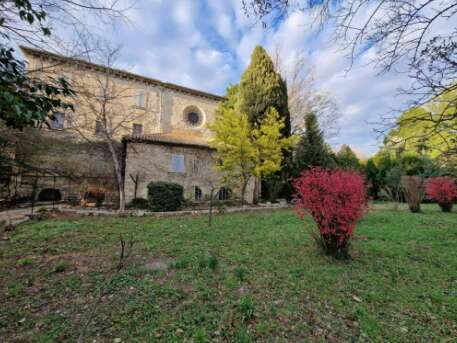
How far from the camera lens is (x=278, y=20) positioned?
277 centimetres

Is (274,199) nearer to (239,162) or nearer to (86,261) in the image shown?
(239,162)

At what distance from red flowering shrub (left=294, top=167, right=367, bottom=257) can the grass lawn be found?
1.41 feet

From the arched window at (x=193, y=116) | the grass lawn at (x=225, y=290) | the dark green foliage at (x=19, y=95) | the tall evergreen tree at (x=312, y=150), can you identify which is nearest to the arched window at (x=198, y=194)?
the tall evergreen tree at (x=312, y=150)

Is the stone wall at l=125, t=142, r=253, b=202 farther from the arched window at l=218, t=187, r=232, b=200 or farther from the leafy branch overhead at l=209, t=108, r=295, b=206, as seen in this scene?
the leafy branch overhead at l=209, t=108, r=295, b=206

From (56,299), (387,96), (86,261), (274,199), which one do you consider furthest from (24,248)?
(274,199)

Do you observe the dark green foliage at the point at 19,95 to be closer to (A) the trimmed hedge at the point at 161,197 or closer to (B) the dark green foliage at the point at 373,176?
(A) the trimmed hedge at the point at 161,197

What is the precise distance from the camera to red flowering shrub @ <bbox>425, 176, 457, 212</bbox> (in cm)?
889

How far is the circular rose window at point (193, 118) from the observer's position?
2104 cm

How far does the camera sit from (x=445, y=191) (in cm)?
901

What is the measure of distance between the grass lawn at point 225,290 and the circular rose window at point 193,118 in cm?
1738

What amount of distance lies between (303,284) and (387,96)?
A: 11.4 ft

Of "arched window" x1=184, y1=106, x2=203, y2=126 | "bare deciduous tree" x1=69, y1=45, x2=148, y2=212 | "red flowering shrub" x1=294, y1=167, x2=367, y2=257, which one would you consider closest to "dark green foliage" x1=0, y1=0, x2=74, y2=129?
"bare deciduous tree" x1=69, y1=45, x2=148, y2=212

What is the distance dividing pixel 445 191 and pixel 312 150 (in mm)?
6614

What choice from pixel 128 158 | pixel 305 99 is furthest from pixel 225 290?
pixel 305 99
